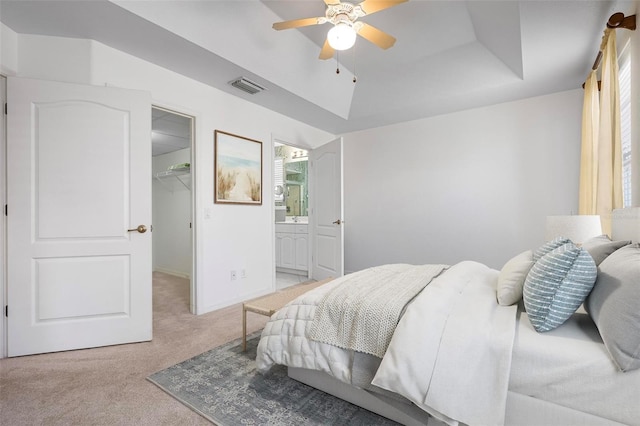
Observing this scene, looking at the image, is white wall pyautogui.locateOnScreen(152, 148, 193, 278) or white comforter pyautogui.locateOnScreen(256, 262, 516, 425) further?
white wall pyautogui.locateOnScreen(152, 148, 193, 278)

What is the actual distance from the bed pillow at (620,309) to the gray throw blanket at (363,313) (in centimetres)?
74

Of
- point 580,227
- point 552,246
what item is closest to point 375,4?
point 552,246

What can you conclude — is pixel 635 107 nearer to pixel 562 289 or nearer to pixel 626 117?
pixel 626 117

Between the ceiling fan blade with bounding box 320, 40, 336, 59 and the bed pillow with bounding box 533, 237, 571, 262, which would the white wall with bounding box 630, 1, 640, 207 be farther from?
the ceiling fan blade with bounding box 320, 40, 336, 59

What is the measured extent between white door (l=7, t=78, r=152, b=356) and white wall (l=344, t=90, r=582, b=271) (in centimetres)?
323

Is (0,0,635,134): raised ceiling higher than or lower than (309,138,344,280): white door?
higher

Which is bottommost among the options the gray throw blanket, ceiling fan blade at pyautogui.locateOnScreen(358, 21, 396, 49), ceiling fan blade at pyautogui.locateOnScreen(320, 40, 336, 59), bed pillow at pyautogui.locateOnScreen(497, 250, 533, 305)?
the gray throw blanket

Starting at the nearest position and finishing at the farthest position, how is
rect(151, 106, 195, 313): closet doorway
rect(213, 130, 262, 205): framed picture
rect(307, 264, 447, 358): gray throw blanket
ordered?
1. rect(307, 264, 447, 358): gray throw blanket
2. rect(213, 130, 262, 205): framed picture
3. rect(151, 106, 195, 313): closet doorway

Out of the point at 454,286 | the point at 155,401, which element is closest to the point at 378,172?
the point at 454,286

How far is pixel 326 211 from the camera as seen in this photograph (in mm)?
4453

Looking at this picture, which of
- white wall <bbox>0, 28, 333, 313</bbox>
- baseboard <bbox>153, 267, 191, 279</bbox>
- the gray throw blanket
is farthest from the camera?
baseboard <bbox>153, 267, 191, 279</bbox>

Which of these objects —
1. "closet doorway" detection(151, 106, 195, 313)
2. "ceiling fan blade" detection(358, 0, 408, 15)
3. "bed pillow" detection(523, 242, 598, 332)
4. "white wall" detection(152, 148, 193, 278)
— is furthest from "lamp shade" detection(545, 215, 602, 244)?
"white wall" detection(152, 148, 193, 278)

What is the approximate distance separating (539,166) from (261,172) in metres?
3.44

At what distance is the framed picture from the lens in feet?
11.0
